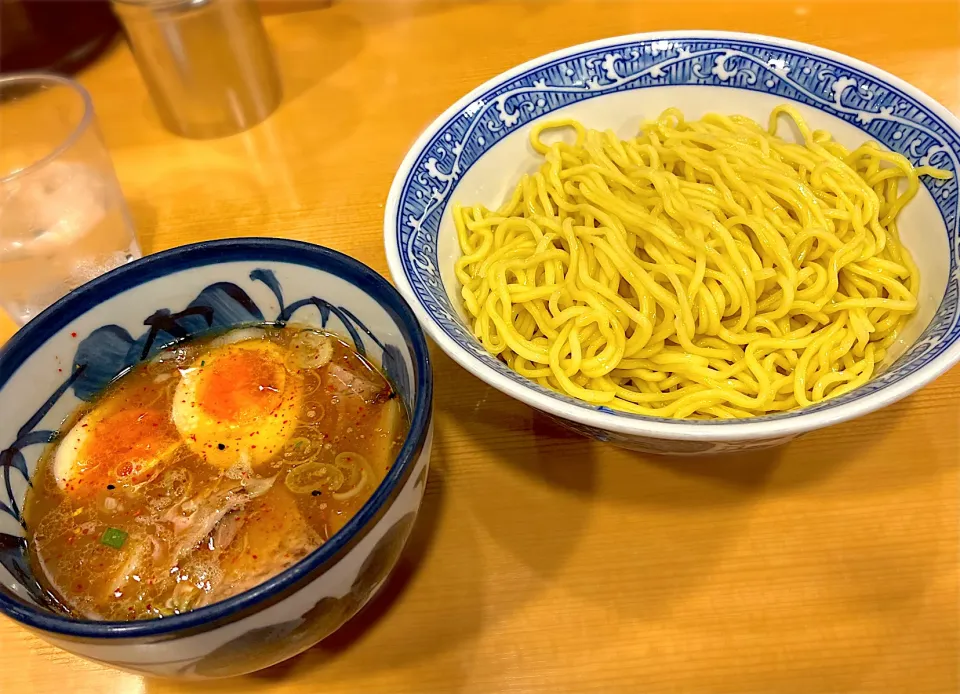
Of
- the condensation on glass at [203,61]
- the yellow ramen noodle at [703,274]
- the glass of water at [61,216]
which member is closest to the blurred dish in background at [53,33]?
the condensation on glass at [203,61]

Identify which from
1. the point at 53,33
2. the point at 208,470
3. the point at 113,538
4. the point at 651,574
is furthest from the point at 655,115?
the point at 53,33

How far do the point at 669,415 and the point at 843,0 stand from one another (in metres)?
1.62

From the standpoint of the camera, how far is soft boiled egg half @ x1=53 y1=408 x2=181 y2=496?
904 millimetres

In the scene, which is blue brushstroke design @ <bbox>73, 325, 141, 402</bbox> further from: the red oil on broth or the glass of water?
the glass of water

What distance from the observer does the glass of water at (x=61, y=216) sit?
1345 mm

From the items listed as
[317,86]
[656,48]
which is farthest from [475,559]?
[317,86]

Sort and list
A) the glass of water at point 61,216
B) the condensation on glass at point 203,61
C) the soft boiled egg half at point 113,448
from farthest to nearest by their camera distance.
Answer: the condensation on glass at point 203,61, the glass of water at point 61,216, the soft boiled egg half at point 113,448

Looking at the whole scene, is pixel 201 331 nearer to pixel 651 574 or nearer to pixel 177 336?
pixel 177 336

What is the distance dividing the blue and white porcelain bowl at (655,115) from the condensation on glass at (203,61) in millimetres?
825

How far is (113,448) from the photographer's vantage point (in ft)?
3.06

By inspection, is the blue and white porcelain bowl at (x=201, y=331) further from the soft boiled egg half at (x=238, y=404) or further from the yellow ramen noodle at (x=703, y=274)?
the yellow ramen noodle at (x=703, y=274)

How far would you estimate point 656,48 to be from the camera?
1304 mm

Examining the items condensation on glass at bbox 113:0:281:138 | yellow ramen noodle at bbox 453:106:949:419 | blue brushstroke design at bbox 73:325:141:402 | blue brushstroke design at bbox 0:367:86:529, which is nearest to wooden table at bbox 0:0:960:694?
yellow ramen noodle at bbox 453:106:949:419

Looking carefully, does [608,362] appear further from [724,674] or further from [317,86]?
[317,86]
